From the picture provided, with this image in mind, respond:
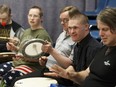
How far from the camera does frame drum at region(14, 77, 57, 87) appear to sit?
6.98 feet

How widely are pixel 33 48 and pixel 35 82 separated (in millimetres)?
383

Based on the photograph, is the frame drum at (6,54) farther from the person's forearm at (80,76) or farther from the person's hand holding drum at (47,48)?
the person's forearm at (80,76)

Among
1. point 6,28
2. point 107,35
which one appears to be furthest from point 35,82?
point 6,28

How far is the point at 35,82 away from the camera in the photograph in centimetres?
219

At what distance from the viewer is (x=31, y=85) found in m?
2.11

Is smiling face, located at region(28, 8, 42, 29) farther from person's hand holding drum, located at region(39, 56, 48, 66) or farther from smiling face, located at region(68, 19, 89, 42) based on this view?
smiling face, located at region(68, 19, 89, 42)

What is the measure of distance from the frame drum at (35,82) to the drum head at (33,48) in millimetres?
273

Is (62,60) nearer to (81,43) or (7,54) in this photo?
(81,43)

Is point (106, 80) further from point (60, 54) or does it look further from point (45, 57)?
point (45, 57)

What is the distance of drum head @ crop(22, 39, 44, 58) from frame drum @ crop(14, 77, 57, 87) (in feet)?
0.89

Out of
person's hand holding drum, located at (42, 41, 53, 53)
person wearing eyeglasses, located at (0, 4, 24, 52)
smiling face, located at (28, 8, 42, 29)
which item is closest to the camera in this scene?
person's hand holding drum, located at (42, 41, 53, 53)

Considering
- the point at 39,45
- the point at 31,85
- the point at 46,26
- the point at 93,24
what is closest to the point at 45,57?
the point at 39,45

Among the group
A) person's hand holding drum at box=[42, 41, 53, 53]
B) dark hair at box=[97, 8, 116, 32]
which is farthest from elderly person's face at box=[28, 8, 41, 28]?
dark hair at box=[97, 8, 116, 32]

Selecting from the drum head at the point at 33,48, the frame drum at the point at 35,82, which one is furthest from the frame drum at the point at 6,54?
the frame drum at the point at 35,82
